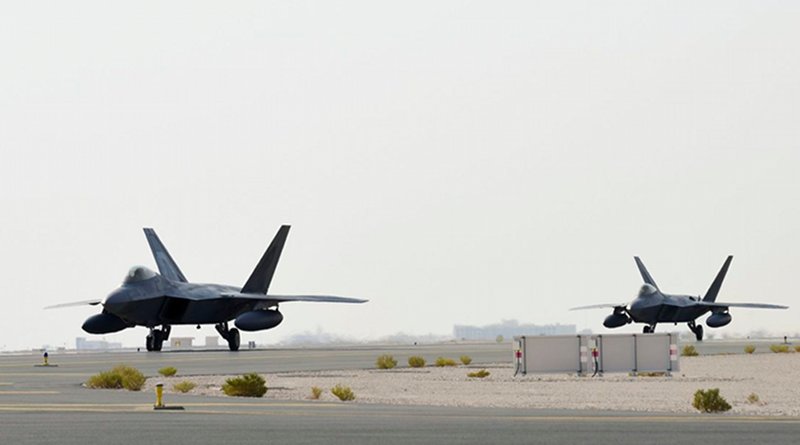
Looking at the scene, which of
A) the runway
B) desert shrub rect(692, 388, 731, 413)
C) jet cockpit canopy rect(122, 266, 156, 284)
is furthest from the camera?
jet cockpit canopy rect(122, 266, 156, 284)

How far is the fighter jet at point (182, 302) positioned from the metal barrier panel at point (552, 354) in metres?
23.3

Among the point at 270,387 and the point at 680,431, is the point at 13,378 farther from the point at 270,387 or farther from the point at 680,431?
the point at 680,431

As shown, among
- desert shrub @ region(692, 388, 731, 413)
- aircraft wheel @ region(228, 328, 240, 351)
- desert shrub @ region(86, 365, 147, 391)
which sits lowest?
desert shrub @ region(692, 388, 731, 413)

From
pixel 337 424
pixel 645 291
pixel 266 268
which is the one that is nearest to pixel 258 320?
pixel 266 268

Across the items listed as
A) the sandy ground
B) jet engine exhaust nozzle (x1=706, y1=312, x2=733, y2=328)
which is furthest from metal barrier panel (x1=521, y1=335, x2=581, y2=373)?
jet engine exhaust nozzle (x1=706, y1=312, x2=733, y2=328)

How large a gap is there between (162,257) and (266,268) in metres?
5.29

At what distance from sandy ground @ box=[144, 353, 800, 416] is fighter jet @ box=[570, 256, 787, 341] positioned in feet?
99.9

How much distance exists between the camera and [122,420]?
19.8 meters

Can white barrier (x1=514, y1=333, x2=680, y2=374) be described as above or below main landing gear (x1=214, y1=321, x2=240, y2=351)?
below

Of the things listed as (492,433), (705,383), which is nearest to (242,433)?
(492,433)

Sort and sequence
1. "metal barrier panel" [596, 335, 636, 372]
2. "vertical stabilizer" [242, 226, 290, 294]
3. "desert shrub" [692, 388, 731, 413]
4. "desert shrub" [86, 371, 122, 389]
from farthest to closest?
1. "vertical stabilizer" [242, 226, 290, 294]
2. "metal barrier panel" [596, 335, 636, 372]
3. "desert shrub" [86, 371, 122, 389]
4. "desert shrub" [692, 388, 731, 413]

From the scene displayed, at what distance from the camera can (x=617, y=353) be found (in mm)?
40344

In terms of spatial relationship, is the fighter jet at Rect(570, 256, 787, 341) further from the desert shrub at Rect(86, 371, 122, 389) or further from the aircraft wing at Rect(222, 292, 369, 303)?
the desert shrub at Rect(86, 371, 122, 389)

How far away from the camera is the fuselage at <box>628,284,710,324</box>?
77250 millimetres
